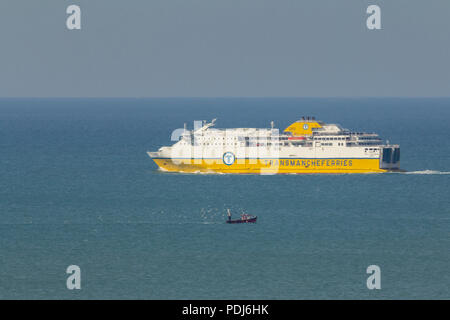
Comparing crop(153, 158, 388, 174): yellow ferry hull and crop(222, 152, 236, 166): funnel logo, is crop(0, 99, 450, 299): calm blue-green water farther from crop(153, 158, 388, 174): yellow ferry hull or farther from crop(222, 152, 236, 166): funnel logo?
crop(222, 152, 236, 166): funnel logo

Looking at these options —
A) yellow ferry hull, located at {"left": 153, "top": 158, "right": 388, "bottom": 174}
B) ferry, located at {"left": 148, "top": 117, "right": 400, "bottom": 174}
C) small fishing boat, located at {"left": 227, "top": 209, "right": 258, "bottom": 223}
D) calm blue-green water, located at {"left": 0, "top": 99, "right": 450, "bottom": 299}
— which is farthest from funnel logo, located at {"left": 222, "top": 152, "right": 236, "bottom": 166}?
small fishing boat, located at {"left": 227, "top": 209, "right": 258, "bottom": 223}

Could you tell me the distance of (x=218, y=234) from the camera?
73.8 meters

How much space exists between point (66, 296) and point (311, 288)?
16180mm

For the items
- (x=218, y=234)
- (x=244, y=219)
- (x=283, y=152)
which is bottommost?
(x=218, y=234)

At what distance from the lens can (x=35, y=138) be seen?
595 ft

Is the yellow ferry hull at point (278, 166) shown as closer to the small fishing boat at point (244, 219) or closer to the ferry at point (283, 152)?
the ferry at point (283, 152)

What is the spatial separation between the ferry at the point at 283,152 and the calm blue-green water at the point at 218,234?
186 cm

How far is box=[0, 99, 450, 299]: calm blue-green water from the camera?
58.2 metres

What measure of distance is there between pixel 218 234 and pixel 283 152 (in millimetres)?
37615

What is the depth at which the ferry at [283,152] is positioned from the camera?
10994 cm

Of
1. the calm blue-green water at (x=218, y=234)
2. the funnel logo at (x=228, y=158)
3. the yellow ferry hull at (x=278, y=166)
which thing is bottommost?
the calm blue-green water at (x=218, y=234)

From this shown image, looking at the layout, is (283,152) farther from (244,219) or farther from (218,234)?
(218,234)

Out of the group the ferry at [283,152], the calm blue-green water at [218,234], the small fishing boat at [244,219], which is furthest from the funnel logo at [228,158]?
the small fishing boat at [244,219]

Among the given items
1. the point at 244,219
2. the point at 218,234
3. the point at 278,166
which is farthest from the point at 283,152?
the point at 218,234
